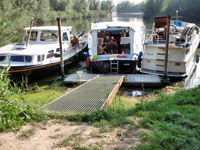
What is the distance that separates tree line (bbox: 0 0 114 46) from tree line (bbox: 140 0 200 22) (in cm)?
1958

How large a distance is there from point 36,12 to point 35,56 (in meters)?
31.2

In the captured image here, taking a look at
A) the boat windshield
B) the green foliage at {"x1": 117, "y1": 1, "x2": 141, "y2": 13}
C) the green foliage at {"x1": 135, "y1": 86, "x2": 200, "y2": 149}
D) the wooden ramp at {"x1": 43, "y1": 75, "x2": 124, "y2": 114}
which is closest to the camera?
the green foliage at {"x1": 135, "y1": 86, "x2": 200, "y2": 149}

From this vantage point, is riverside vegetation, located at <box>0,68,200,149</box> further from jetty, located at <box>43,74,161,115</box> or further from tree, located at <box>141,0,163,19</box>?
tree, located at <box>141,0,163,19</box>

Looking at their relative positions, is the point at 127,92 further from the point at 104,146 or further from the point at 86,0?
the point at 86,0

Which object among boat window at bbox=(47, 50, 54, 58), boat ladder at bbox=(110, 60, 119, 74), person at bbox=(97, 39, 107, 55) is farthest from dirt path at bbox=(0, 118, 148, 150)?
person at bbox=(97, 39, 107, 55)

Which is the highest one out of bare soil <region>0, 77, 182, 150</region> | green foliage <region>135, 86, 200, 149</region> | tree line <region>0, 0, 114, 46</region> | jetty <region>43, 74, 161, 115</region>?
tree line <region>0, 0, 114, 46</region>

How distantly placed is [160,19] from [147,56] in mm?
3229

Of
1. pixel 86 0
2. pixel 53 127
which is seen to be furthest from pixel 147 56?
pixel 86 0

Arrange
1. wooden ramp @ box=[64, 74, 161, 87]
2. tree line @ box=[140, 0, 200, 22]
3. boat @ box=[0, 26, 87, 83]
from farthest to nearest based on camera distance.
Answer: 1. tree line @ box=[140, 0, 200, 22]
2. wooden ramp @ box=[64, 74, 161, 87]
3. boat @ box=[0, 26, 87, 83]

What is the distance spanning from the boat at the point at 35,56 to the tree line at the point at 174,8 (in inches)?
1603

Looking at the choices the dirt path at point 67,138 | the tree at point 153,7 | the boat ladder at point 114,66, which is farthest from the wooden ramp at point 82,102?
the tree at point 153,7

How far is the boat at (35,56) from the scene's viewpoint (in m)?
9.57

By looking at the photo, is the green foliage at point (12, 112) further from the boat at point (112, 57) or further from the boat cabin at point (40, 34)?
the boat cabin at point (40, 34)

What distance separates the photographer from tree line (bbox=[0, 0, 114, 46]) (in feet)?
54.7
